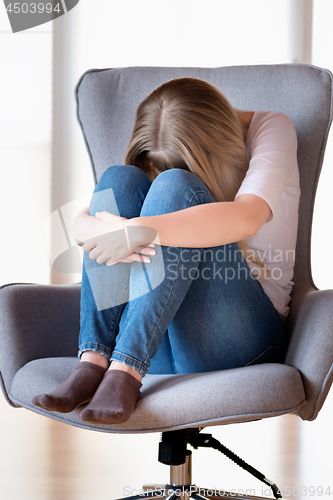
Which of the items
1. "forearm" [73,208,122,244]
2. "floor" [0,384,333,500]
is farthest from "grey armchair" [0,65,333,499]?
"floor" [0,384,333,500]

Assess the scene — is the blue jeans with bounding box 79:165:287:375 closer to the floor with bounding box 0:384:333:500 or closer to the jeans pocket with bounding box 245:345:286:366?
the jeans pocket with bounding box 245:345:286:366

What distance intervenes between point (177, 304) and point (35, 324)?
1.12 feet

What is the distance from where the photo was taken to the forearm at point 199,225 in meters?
0.96

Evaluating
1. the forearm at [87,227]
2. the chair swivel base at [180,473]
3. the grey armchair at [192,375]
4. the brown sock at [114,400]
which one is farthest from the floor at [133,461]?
the forearm at [87,227]

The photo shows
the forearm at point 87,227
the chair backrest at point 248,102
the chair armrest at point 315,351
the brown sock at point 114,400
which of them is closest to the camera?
the brown sock at point 114,400

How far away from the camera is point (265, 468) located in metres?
1.56

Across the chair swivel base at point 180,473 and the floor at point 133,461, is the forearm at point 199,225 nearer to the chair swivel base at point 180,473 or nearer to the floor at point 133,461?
the chair swivel base at point 180,473

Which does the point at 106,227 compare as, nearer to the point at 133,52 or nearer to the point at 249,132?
the point at 249,132

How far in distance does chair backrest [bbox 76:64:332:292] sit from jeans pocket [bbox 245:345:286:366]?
27 cm

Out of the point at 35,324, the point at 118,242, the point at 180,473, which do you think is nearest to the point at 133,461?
the point at 180,473

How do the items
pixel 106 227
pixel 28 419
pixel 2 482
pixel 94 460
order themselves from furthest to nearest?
pixel 28 419, pixel 94 460, pixel 2 482, pixel 106 227

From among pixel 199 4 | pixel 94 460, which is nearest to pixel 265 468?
pixel 94 460

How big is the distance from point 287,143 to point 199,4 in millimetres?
1777

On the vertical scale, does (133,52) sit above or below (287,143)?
above
